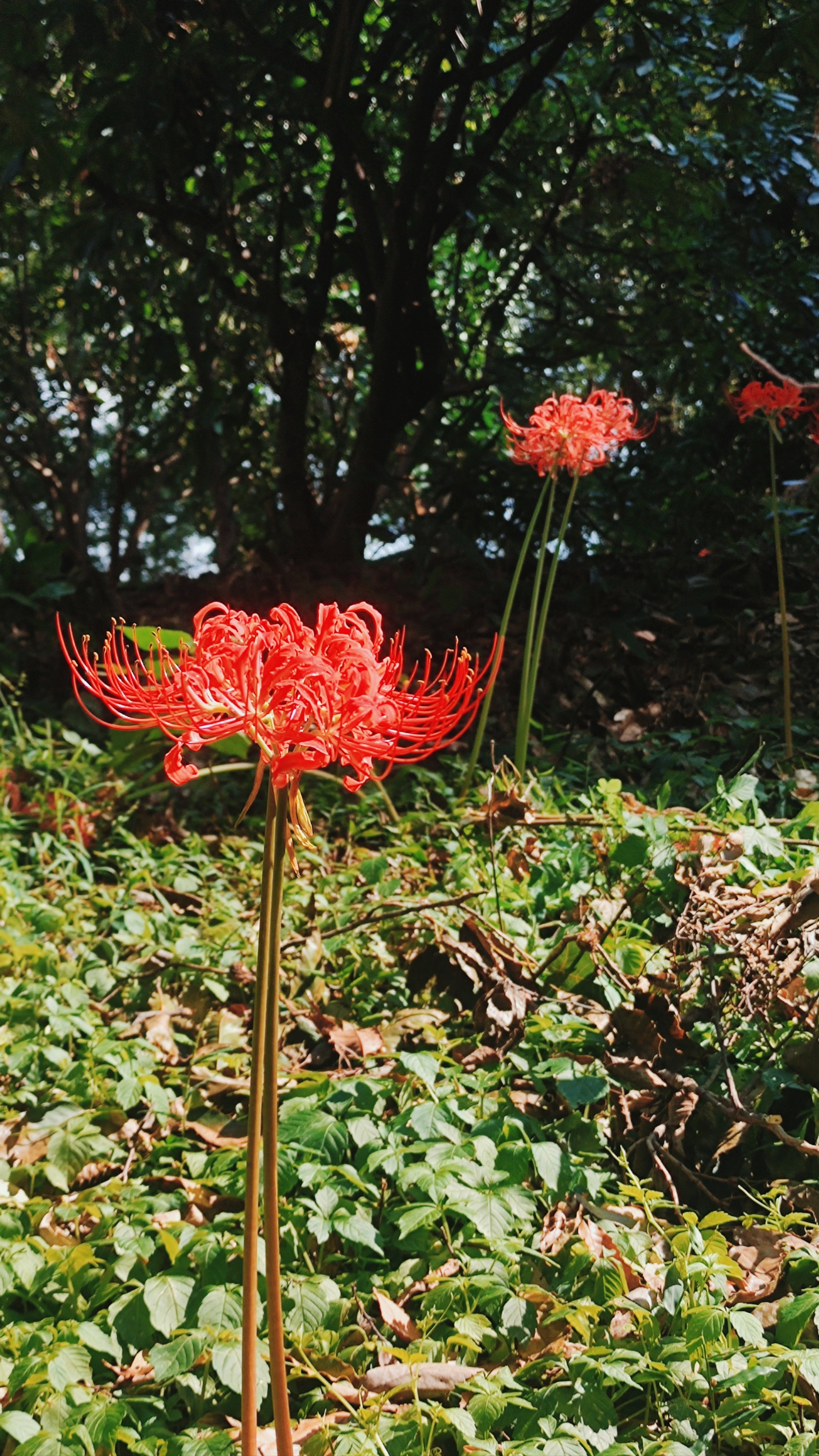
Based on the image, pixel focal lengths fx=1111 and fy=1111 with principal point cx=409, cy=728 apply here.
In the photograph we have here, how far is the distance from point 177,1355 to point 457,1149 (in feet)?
1.52

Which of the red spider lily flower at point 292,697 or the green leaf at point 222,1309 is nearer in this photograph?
the red spider lily flower at point 292,697

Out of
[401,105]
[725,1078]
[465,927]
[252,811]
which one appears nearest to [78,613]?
[252,811]

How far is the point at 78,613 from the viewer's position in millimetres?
5117

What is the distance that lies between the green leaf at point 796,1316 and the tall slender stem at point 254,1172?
2.07ft

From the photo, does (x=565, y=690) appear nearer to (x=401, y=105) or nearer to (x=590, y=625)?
(x=590, y=625)

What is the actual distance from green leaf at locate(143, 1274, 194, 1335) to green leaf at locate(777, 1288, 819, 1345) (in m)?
0.73

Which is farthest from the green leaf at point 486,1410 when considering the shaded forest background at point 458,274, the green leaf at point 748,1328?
the shaded forest background at point 458,274

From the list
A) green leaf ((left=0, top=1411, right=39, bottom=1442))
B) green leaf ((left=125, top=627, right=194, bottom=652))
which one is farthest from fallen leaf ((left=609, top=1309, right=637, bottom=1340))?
green leaf ((left=125, top=627, right=194, bottom=652))

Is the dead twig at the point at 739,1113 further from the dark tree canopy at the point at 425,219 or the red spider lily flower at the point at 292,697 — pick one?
the dark tree canopy at the point at 425,219

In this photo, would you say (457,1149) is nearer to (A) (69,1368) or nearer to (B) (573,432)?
(A) (69,1368)

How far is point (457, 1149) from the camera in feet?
5.22

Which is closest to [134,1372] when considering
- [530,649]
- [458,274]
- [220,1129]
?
[220,1129]

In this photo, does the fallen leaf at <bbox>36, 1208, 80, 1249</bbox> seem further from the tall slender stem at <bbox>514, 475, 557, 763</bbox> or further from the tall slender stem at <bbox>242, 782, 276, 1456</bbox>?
the tall slender stem at <bbox>514, 475, 557, 763</bbox>

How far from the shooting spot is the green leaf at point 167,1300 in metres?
1.37
